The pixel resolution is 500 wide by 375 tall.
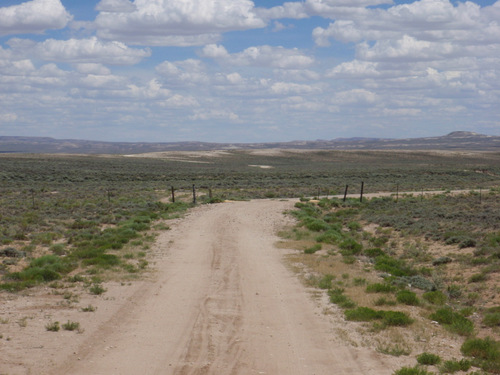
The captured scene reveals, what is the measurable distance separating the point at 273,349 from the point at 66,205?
27.1 meters

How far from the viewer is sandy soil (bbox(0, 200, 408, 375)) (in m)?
8.32

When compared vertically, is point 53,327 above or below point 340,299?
above

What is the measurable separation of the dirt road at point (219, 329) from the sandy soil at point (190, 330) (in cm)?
2

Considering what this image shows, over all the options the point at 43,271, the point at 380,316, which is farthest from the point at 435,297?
the point at 43,271

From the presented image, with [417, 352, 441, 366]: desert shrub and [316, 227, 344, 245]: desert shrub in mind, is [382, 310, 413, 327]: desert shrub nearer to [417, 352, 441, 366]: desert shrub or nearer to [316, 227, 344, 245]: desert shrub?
[417, 352, 441, 366]: desert shrub

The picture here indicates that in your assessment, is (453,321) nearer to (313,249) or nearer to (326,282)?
(326,282)

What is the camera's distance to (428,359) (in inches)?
340

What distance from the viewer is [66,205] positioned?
3338cm

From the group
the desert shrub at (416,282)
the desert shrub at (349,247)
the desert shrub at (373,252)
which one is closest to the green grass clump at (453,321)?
the desert shrub at (416,282)

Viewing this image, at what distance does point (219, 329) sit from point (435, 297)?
5.76 meters

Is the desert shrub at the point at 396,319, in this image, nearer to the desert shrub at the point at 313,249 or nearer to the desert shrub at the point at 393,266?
the desert shrub at the point at 393,266

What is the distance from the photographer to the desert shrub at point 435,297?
12.7m

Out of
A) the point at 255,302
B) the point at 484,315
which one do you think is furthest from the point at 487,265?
the point at 255,302

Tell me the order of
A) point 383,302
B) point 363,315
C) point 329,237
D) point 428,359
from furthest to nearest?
point 329,237
point 383,302
point 363,315
point 428,359
